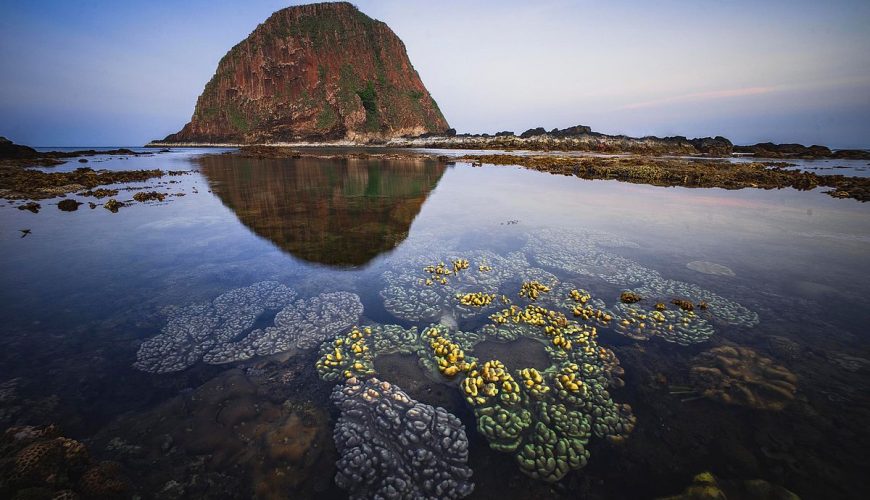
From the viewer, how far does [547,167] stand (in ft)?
138

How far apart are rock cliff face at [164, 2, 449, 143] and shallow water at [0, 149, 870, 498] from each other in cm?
14053

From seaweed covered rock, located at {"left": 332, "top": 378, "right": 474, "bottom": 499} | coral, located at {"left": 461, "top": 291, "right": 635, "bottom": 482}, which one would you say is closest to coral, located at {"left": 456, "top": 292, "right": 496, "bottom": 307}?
coral, located at {"left": 461, "top": 291, "right": 635, "bottom": 482}

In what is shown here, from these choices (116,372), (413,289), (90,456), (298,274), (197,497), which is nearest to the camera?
(197,497)

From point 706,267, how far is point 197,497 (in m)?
14.5

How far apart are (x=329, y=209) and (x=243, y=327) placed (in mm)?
12163

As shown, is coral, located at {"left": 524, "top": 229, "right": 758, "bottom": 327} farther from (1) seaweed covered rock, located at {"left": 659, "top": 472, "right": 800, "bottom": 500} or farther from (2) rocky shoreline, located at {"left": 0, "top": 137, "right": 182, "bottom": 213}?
(2) rocky shoreline, located at {"left": 0, "top": 137, "right": 182, "bottom": 213}

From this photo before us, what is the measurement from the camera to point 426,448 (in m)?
4.84

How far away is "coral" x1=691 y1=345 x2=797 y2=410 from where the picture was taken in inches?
220

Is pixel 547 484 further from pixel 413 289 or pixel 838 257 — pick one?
pixel 838 257

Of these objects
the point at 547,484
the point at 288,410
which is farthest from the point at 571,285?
the point at 288,410

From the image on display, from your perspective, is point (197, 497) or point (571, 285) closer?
point (197, 497)

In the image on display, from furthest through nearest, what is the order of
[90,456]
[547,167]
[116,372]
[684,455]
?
1. [547,167]
2. [116,372]
3. [684,455]
4. [90,456]

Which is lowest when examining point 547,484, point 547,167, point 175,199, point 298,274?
point 547,484

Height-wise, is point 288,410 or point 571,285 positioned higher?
point 571,285
